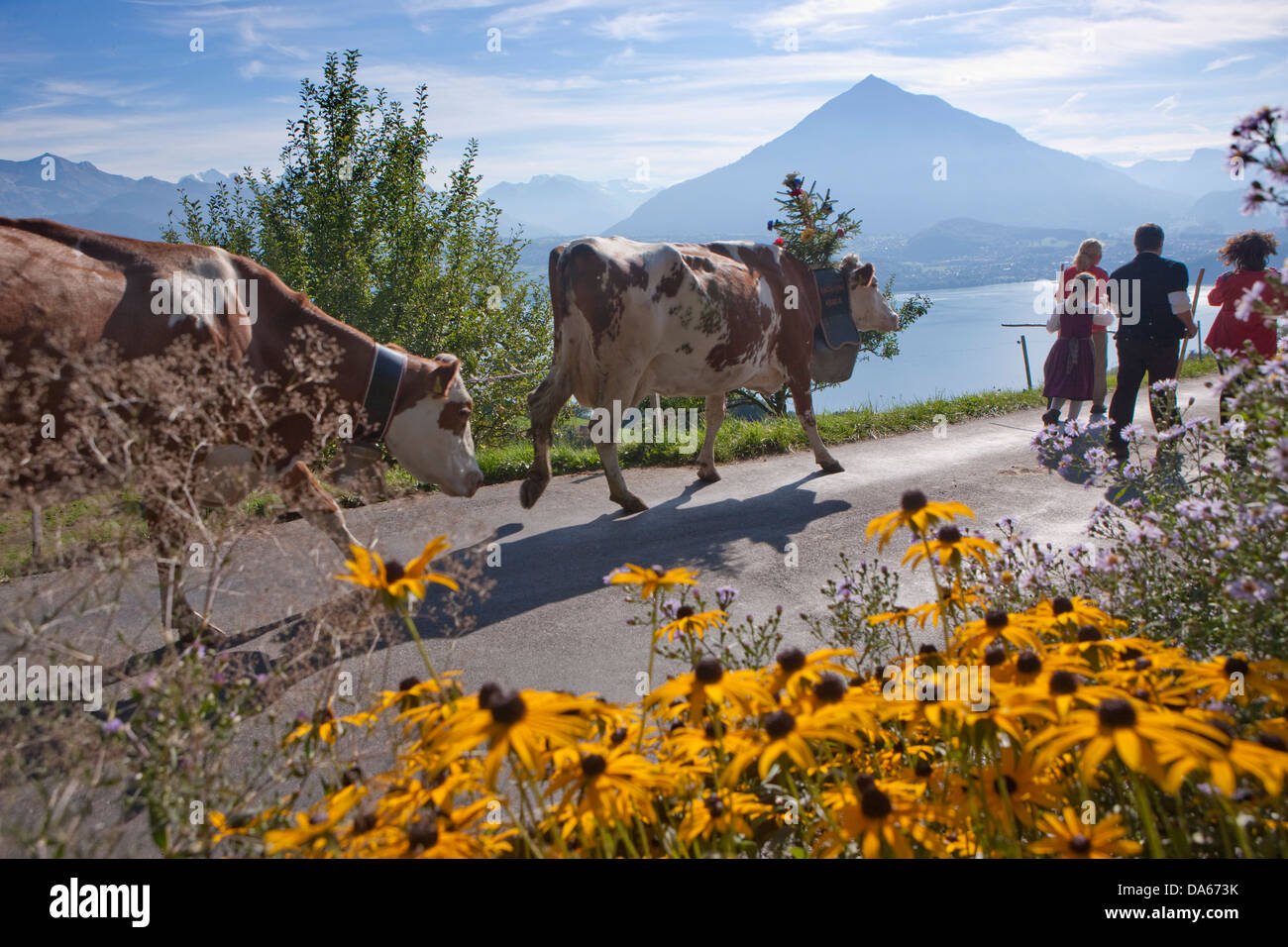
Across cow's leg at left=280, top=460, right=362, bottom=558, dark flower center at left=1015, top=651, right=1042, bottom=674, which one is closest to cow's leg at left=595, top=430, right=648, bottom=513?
cow's leg at left=280, top=460, right=362, bottom=558

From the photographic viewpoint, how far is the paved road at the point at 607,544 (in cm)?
451

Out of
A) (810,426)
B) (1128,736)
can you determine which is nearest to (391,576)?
(1128,736)

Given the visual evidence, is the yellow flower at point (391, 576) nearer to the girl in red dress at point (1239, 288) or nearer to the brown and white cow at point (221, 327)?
the brown and white cow at point (221, 327)

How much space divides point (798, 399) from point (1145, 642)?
693 cm

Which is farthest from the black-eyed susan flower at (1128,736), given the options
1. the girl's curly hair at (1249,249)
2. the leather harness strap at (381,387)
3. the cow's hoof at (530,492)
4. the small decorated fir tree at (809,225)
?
the small decorated fir tree at (809,225)

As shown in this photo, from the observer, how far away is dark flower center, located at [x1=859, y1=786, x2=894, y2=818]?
1765 mm

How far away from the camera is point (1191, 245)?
609 ft

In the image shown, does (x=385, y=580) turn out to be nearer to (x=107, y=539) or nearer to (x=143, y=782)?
(x=143, y=782)

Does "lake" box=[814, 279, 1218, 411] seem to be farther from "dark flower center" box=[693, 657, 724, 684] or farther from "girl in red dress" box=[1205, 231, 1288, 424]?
"dark flower center" box=[693, 657, 724, 684]

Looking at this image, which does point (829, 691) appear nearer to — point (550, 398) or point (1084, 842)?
point (1084, 842)

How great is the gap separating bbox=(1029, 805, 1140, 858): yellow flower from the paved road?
1847 millimetres

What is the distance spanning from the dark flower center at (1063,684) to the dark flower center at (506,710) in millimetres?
1040

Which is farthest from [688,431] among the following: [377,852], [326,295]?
[377,852]
